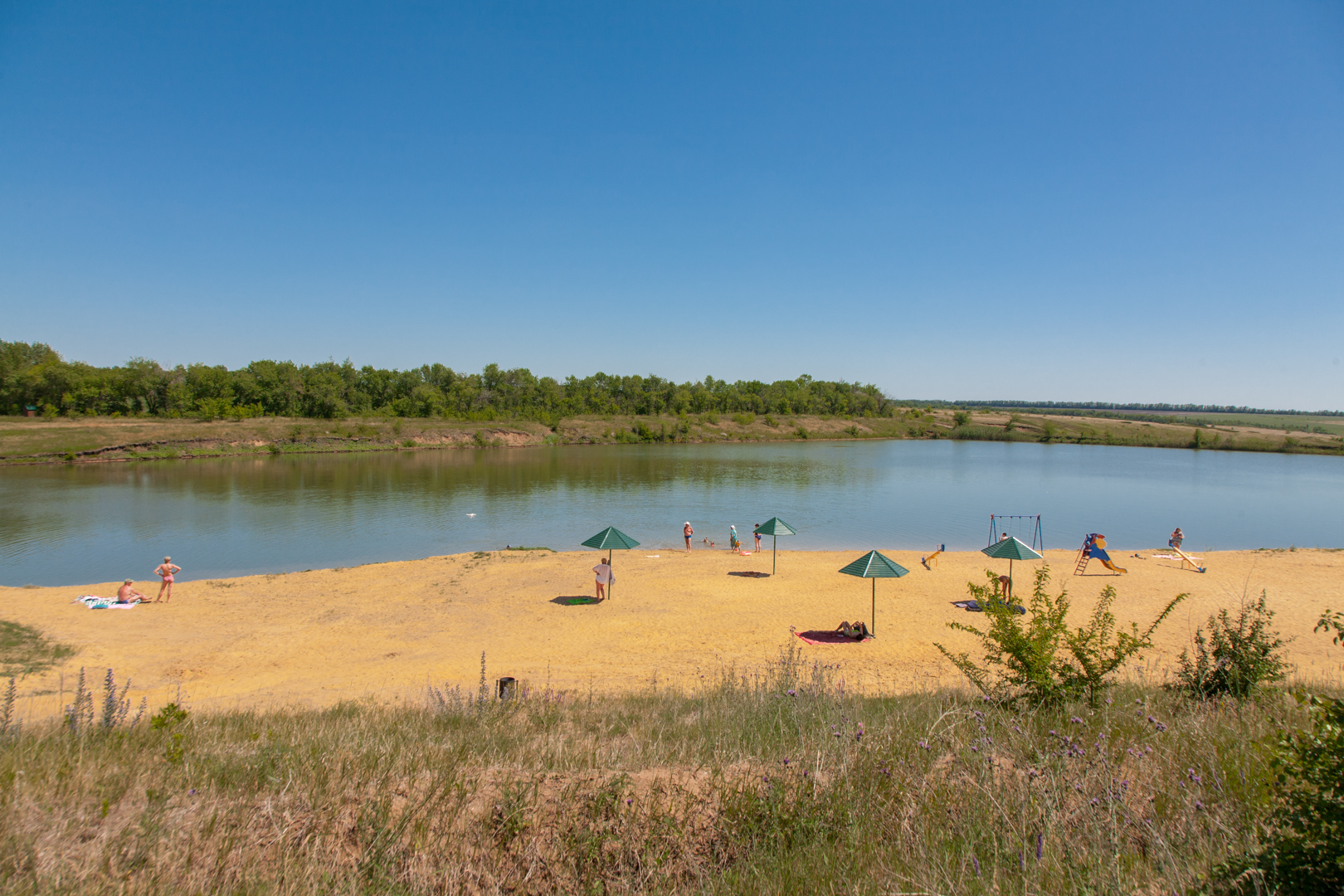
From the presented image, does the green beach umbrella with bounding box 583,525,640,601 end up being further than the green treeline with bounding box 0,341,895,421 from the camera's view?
No

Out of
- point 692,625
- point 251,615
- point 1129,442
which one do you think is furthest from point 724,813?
point 1129,442

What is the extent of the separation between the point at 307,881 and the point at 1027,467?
80.6 m

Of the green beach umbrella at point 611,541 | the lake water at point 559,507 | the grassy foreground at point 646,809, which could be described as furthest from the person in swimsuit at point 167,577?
the grassy foreground at point 646,809

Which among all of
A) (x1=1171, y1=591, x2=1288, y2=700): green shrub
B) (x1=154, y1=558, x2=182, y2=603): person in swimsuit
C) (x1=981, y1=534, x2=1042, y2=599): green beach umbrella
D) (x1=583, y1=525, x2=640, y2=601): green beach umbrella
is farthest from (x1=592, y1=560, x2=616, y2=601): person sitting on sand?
(x1=1171, y1=591, x2=1288, y2=700): green shrub

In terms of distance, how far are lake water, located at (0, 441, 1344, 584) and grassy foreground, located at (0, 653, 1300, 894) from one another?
21829mm

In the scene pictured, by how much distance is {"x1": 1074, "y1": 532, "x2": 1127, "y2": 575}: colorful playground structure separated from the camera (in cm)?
A: 2222

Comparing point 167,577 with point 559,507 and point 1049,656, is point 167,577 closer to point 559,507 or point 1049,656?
point 1049,656

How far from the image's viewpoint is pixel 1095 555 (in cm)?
2230

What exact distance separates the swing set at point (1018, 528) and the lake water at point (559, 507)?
47 cm

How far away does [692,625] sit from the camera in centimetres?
1568

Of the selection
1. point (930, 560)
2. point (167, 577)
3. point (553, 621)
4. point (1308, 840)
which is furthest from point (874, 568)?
point (167, 577)

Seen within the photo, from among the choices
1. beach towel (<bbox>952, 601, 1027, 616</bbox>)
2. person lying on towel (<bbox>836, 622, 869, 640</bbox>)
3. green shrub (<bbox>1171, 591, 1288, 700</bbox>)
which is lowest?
beach towel (<bbox>952, 601, 1027, 616</bbox>)

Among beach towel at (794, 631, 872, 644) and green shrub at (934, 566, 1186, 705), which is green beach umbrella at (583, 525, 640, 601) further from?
green shrub at (934, 566, 1186, 705)

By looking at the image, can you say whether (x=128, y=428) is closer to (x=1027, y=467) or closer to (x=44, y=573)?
(x=44, y=573)
